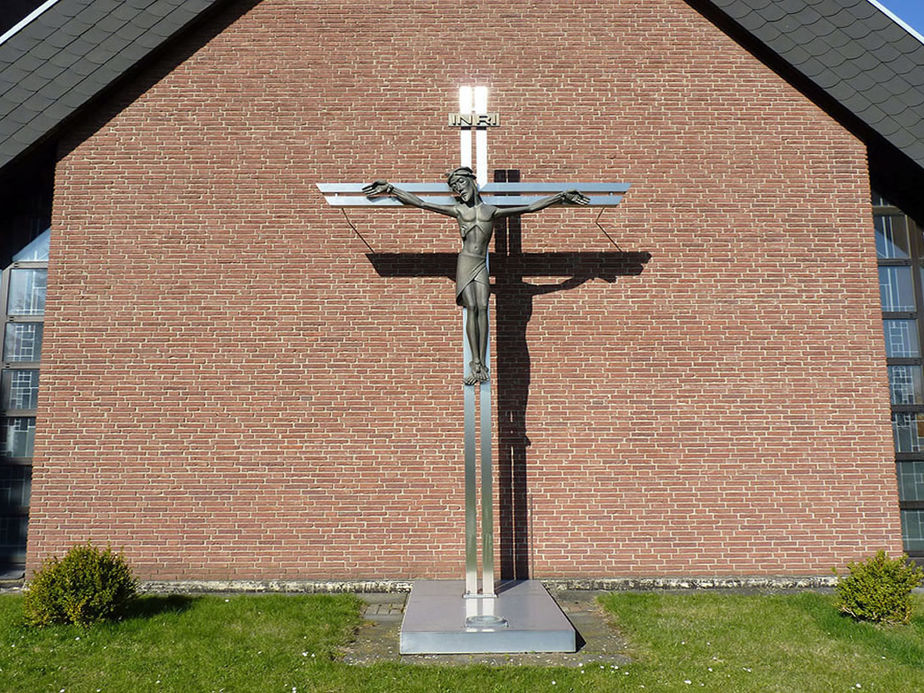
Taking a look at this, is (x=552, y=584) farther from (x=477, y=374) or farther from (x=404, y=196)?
(x=404, y=196)

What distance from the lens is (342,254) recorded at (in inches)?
291

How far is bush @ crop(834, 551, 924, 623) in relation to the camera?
5.68 m

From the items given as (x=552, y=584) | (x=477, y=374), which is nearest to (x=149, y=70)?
(x=477, y=374)

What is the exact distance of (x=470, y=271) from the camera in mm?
5793

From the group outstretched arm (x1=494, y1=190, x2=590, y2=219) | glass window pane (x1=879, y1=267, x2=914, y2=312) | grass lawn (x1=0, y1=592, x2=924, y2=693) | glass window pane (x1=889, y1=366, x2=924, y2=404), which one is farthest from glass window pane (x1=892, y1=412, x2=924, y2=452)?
outstretched arm (x1=494, y1=190, x2=590, y2=219)

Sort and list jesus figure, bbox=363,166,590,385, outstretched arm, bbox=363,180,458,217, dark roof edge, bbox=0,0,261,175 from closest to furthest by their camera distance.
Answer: jesus figure, bbox=363,166,590,385 → outstretched arm, bbox=363,180,458,217 → dark roof edge, bbox=0,0,261,175

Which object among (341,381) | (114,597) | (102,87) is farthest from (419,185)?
(114,597)

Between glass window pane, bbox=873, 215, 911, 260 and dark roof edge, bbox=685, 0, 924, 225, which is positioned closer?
dark roof edge, bbox=685, 0, 924, 225

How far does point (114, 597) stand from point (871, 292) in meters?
7.72

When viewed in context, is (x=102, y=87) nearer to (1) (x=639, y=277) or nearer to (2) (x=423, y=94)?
(2) (x=423, y=94)

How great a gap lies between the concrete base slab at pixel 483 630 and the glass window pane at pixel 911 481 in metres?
4.48

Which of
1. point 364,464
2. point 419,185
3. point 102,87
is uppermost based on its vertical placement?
point 102,87

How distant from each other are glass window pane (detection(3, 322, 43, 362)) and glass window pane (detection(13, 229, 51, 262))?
72 centimetres

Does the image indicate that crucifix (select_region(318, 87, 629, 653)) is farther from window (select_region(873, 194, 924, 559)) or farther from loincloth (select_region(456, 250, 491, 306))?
window (select_region(873, 194, 924, 559))
